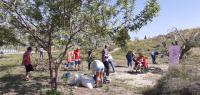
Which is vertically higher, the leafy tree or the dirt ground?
the leafy tree

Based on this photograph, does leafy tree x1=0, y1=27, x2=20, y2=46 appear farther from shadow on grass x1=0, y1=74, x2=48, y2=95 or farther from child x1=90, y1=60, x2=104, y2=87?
child x1=90, y1=60, x2=104, y2=87

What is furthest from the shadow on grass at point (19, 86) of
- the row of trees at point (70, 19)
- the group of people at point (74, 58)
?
the group of people at point (74, 58)

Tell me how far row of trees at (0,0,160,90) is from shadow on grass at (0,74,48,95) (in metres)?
1.20

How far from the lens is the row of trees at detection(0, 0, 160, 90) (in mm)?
14188

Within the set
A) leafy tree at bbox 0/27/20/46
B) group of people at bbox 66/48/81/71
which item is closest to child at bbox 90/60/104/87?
leafy tree at bbox 0/27/20/46

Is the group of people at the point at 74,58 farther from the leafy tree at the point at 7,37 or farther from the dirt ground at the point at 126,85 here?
the leafy tree at the point at 7,37

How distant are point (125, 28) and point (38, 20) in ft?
10.1

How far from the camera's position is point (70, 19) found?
48.0 ft

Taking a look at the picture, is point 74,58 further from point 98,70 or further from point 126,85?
point 98,70

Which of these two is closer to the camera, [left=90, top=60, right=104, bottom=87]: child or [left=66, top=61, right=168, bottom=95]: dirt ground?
[left=66, top=61, right=168, bottom=95]: dirt ground

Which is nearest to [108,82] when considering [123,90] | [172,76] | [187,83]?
[123,90]

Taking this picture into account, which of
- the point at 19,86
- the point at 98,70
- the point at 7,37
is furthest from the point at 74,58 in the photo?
the point at 7,37

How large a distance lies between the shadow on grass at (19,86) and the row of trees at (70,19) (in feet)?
3.93

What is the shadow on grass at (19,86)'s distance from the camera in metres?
16.2
